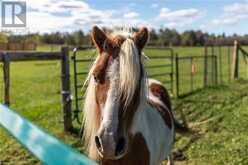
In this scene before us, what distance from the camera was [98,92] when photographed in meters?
1.94

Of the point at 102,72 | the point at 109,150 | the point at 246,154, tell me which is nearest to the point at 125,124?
the point at 109,150

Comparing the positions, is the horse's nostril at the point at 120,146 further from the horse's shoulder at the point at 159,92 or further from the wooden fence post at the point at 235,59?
the wooden fence post at the point at 235,59

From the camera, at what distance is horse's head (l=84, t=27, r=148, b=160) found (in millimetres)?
1753

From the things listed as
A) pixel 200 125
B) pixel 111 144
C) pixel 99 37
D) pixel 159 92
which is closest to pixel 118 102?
pixel 111 144

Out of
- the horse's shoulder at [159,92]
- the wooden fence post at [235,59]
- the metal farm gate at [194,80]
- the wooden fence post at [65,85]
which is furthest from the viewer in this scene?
the wooden fence post at [235,59]

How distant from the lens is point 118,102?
1.81 meters

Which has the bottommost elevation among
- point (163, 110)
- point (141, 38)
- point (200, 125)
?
point (200, 125)

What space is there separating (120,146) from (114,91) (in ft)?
0.94

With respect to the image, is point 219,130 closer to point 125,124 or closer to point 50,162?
point 125,124

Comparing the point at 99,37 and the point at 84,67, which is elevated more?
the point at 99,37

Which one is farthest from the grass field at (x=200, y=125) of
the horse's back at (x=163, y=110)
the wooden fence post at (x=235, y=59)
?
the wooden fence post at (x=235, y=59)

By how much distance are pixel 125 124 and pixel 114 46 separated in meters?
0.46

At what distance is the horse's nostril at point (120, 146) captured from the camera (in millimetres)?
1758

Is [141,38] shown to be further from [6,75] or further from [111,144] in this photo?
[6,75]
